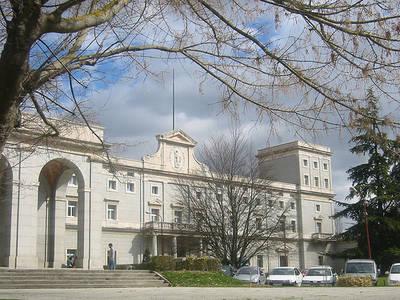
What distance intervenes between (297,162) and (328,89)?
84.3m

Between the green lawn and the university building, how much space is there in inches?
231

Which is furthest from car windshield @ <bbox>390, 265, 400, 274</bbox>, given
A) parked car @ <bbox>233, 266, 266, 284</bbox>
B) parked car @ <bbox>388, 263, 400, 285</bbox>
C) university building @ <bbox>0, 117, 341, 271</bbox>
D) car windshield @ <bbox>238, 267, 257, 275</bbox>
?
university building @ <bbox>0, 117, 341, 271</bbox>

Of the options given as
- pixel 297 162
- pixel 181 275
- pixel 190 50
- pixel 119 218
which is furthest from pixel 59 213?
pixel 297 162

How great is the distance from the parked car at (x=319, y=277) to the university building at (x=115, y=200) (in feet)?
36.6

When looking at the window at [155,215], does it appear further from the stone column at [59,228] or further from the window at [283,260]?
the stone column at [59,228]

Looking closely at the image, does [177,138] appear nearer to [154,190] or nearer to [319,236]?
[154,190]

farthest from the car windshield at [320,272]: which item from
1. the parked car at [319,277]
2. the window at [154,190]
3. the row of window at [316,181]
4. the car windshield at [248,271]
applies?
the row of window at [316,181]

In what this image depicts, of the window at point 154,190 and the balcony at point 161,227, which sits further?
the window at point 154,190

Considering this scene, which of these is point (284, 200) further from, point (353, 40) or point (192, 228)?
point (353, 40)

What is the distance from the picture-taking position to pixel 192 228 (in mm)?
58344

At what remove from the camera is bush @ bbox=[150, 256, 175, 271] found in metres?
33.2

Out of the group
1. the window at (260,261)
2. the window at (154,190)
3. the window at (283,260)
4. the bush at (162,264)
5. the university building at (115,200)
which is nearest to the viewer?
the university building at (115,200)

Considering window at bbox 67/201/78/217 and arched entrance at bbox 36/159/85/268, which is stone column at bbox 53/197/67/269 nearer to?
arched entrance at bbox 36/159/85/268

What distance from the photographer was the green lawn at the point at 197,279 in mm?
29297
